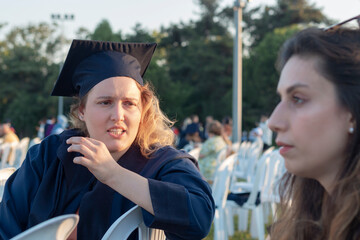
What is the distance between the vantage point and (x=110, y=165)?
5.86 ft

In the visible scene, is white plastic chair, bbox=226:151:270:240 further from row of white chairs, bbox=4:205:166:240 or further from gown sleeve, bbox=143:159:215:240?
gown sleeve, bbox=143:159:215:240

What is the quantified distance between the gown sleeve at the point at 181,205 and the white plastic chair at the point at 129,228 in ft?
0.18

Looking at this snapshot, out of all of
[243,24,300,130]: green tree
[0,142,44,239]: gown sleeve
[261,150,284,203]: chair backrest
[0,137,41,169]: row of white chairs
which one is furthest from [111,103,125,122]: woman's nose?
[243,24,300,130]: green tree

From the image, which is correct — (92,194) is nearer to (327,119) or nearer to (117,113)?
(117,113)

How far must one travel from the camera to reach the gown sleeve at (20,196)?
2139 millimetres

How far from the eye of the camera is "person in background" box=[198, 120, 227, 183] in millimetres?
7840

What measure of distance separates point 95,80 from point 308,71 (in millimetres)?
1255

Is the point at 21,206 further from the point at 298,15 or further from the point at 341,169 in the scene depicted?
the point at 298,15

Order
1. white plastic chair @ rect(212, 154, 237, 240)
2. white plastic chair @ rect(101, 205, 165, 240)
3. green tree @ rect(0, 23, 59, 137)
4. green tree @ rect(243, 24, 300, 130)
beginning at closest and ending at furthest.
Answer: white plastic chair @ rect(101, 205, 165, 240) → white plastic chair @ rect(212, 154, 237, 240) → green tree @ rect(243, 24, 300, 130) → green tree @ rect(0, 23, 59, 137)

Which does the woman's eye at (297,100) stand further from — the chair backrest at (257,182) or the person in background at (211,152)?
the person in background at (211,152)

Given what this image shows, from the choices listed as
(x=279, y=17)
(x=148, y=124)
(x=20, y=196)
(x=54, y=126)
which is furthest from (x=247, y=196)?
(x=279, y=17)

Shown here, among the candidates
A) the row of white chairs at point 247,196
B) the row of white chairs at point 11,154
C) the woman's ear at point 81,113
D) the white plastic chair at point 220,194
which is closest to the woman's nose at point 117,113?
the woman's ear at point 81,113

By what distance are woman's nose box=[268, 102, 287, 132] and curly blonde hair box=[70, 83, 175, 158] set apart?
1095 mm

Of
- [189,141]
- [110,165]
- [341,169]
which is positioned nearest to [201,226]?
[110,165]
